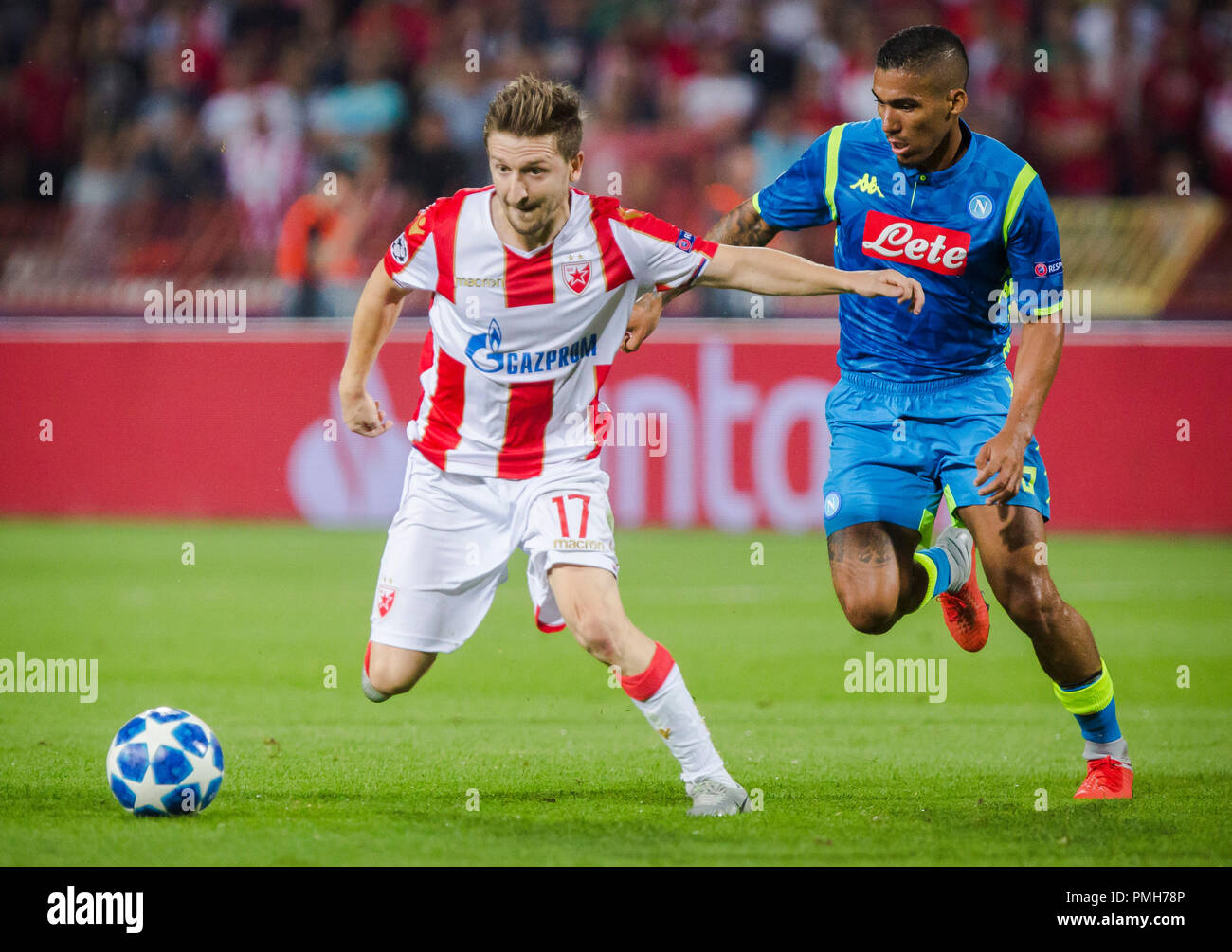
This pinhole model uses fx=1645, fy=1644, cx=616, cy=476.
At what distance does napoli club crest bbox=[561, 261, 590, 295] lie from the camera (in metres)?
5.23

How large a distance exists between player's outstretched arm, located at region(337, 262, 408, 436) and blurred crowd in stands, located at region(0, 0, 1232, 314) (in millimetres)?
7931

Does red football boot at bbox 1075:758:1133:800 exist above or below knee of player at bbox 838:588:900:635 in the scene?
below

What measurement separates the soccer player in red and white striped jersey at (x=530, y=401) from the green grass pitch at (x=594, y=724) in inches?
19.3

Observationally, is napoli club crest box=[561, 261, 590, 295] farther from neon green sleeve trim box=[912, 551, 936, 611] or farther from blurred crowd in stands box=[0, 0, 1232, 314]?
blurred crowd in stands box=[0, 0, 1232, 314]

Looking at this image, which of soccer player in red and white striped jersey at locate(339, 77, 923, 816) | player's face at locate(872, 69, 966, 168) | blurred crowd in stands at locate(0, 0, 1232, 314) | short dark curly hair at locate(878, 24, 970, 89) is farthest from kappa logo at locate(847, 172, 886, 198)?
blurred crowd in stands at locate(0, 0, 1232, 314)

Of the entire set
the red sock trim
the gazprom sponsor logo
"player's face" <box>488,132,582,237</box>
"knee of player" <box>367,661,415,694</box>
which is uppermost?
"player's face" <box>488,132,582,237</box>

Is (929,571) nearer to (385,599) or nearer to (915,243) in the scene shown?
(915,243)

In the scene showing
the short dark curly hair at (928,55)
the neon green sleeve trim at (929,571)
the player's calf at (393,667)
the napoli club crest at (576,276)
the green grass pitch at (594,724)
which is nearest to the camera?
the green grass pitch at (594,724)

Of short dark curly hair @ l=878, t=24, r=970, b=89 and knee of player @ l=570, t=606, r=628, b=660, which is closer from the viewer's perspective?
knee of player @ l=570, t=606, r=628, b=660

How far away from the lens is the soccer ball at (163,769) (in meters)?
4.95

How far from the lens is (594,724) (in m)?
6.96

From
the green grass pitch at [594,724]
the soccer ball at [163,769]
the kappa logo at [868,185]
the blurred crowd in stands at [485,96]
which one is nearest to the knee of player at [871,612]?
the green grass pitch at [594,724]

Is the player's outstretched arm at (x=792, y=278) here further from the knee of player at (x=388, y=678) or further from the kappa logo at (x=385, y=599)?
the knee of player at (x=388, y=678)

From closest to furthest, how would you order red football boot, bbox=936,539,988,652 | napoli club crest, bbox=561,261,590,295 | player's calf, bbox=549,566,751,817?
player's calf, bbox=549,566,751,817, napoli club crest, bbox=561,261,590,295, red football boot, bbox=936,539,988,652
